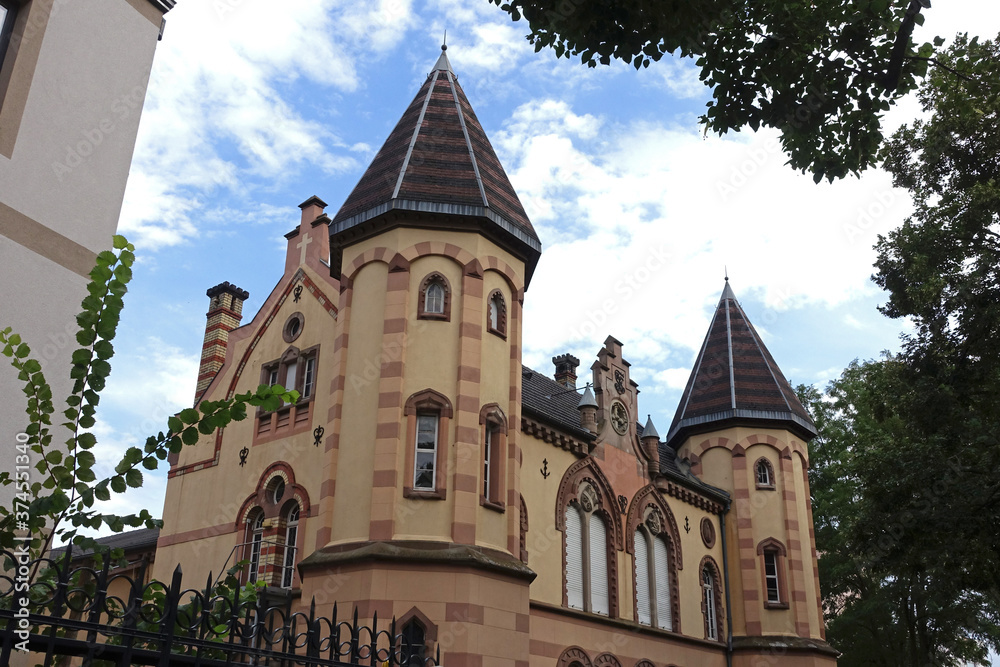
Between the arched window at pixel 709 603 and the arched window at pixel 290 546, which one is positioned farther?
the arched window at pixel 709 603

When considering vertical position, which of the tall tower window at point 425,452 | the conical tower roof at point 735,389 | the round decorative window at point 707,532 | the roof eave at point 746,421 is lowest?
the tall tower window at point 425,452

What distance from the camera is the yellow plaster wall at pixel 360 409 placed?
16.6m

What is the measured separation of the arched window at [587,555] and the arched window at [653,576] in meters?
1.58

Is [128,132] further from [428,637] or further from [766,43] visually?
[428,637]

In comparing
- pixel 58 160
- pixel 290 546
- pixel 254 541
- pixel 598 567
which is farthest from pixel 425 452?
pixel 58 160

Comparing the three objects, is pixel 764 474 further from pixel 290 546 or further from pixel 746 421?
pixel 290 546

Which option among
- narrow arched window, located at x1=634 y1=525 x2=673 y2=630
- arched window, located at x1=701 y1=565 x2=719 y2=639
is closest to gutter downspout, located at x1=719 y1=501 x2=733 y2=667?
arched window, located at x1=701 y1=565 x2=719 y2=639

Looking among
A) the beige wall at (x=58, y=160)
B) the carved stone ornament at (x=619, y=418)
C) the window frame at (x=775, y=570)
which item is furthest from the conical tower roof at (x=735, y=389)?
the beige wall at (x=58, y=160)

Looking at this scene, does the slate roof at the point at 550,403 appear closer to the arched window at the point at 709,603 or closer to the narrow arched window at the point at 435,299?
the narrow arched window at the point at 435,299

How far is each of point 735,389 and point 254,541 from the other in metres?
17.4

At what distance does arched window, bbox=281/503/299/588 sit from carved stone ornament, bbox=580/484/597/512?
285 inches

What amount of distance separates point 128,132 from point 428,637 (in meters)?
10.6

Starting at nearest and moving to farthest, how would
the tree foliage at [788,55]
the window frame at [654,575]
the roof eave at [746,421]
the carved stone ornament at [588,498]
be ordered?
1. the tree foliage at [788,55]
2. the carved stone ornament at [588,498]
3. the window frame at [654,575]
4. the roof eave at [746,421]

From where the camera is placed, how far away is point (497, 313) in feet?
62.7
